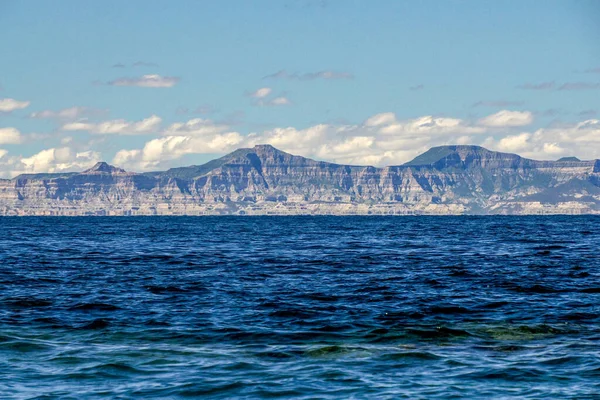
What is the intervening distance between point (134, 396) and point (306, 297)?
2066 centimetres

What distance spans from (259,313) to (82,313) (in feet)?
24.8

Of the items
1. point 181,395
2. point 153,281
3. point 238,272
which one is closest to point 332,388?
point 181,395

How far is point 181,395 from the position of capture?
21.5m

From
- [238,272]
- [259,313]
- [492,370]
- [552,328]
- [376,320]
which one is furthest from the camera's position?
[238,272]

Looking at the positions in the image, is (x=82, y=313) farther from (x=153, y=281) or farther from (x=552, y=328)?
(x=552, y=328)

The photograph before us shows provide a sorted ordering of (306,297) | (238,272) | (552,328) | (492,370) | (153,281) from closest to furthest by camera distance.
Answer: (492,370) < (552,328) < (306,297) < (153,281) < (238,272)

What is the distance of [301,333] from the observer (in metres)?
30.5

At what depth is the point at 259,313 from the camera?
1405 inches

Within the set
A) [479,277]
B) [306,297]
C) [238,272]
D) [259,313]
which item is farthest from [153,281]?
[479,277]

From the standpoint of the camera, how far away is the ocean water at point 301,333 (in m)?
22.4

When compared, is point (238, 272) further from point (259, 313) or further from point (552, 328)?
point (552, 328)

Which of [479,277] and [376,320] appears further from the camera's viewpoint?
[479,277]

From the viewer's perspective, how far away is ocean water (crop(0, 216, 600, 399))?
73.6 feet

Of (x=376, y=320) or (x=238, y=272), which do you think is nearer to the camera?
(x=376, y=320)
